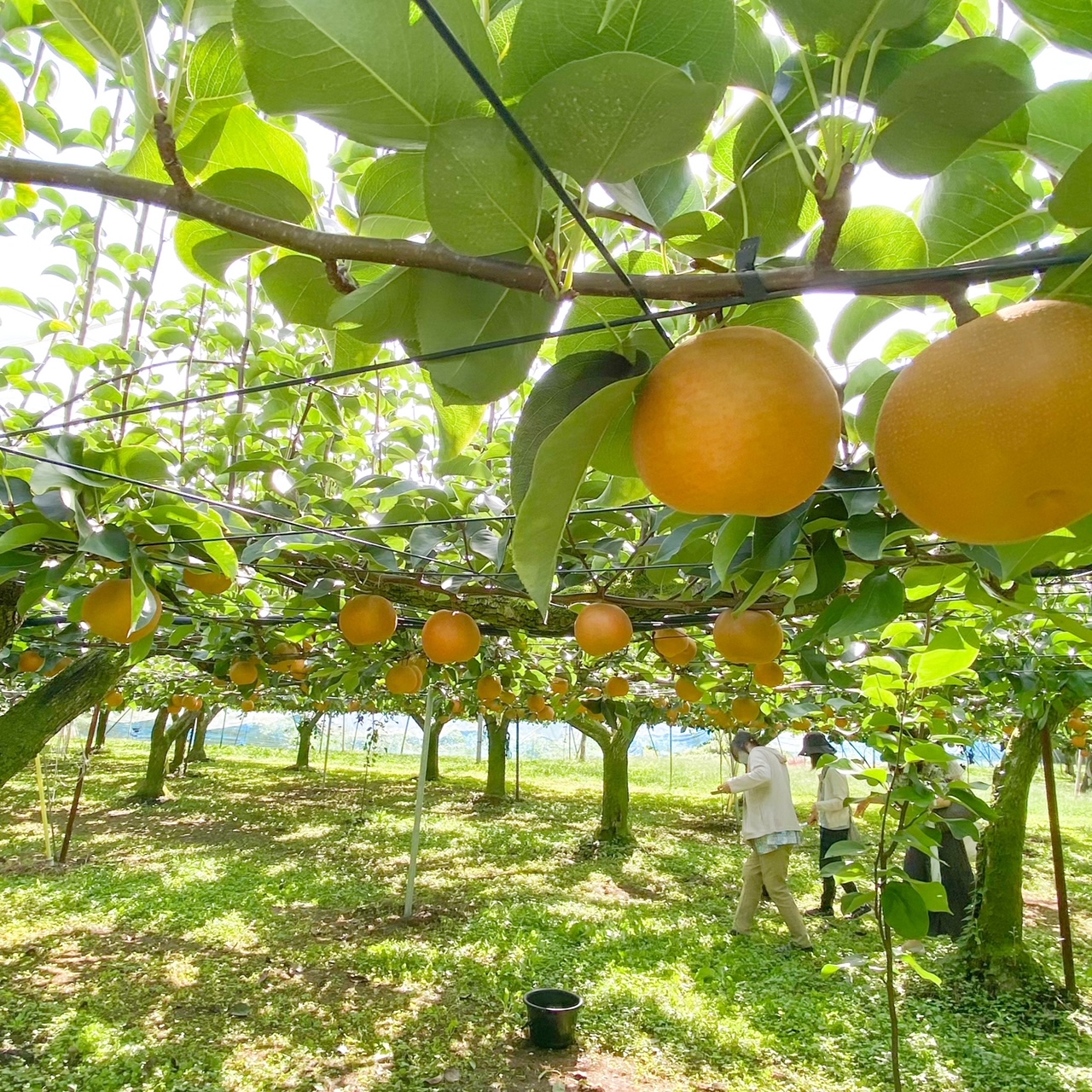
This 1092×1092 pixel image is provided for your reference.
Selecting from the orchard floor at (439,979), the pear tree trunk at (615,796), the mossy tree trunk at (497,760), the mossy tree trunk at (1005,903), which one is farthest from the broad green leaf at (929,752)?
the mossy tree trunk at (497,760)

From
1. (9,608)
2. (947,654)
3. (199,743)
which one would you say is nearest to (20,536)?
(9,608)

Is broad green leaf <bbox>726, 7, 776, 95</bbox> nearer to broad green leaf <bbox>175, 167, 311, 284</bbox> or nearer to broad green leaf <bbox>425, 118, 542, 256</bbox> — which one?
broad green leaf <bbox>425, 118, 542, 256</bbox>

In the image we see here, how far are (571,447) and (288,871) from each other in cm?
915

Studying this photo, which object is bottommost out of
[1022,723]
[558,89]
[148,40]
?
[1022,723]

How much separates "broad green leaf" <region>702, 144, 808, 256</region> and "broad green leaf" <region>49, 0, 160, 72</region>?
517 millimetres

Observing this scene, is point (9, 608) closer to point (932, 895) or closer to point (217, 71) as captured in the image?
point (217, 71)

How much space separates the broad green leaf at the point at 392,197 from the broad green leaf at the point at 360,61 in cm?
12

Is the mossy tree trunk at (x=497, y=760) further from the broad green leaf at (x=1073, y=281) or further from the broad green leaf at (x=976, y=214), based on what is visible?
the broad green leaf at (x=1073, y=281)

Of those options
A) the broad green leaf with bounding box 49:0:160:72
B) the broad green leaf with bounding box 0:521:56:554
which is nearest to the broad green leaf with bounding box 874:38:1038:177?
the broad green leaf with bounding box 49:0:160:72

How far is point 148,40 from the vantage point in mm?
634

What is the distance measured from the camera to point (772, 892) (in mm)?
6570

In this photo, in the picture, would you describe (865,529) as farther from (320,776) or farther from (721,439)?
(320,776)

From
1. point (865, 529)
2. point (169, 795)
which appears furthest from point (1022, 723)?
point (169, 795)

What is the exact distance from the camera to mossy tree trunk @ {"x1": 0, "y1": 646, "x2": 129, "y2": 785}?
11.2 feet
